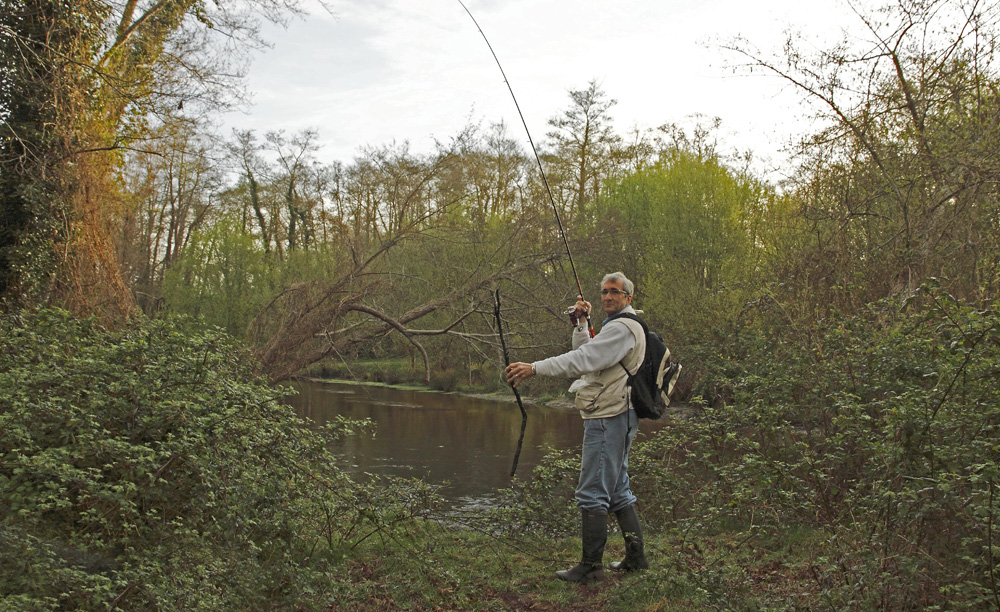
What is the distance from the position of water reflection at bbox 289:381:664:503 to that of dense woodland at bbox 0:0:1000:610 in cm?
164

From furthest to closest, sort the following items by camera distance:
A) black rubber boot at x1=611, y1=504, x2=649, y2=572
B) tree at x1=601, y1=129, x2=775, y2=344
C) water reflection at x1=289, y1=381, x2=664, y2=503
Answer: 1. tree at x1=601, y1=129, x2=775, y2=344
2. water reflection at x1=289, y1=381, x2=664, y2=503
3. black rubber boot at x1=611, y1=504, x2=649, y2=572

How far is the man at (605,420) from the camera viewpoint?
426 centimetres

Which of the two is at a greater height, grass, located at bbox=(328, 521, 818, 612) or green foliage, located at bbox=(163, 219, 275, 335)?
green foliage, located at bbox=(163, 219, 275, 335)

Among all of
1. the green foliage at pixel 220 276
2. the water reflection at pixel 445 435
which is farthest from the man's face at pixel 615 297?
the green foliage at pixel 220 276

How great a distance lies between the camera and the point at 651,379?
4461 mm

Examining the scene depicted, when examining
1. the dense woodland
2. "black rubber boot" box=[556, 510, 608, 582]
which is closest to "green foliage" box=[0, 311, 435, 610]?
the dense woodland

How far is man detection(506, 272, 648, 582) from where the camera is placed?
426 centimetres

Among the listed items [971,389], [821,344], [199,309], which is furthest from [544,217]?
[199,309]

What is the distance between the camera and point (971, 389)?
3559 mm

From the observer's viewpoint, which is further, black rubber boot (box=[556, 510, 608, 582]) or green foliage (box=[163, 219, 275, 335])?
green foliage (box=[163, 219, 275, 335])

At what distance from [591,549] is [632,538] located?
27cm

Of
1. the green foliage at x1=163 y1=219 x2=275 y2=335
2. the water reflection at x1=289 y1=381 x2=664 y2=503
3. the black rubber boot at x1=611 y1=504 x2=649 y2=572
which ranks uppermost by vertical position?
the green foliage at x1=163 y1=219 x2=275 y2=335

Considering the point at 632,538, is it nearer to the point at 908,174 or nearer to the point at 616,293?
the point at 616,293

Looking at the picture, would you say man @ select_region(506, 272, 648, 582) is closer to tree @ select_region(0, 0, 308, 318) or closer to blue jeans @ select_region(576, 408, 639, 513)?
blue jeans @ select_region(576, 408, 639, 513)
